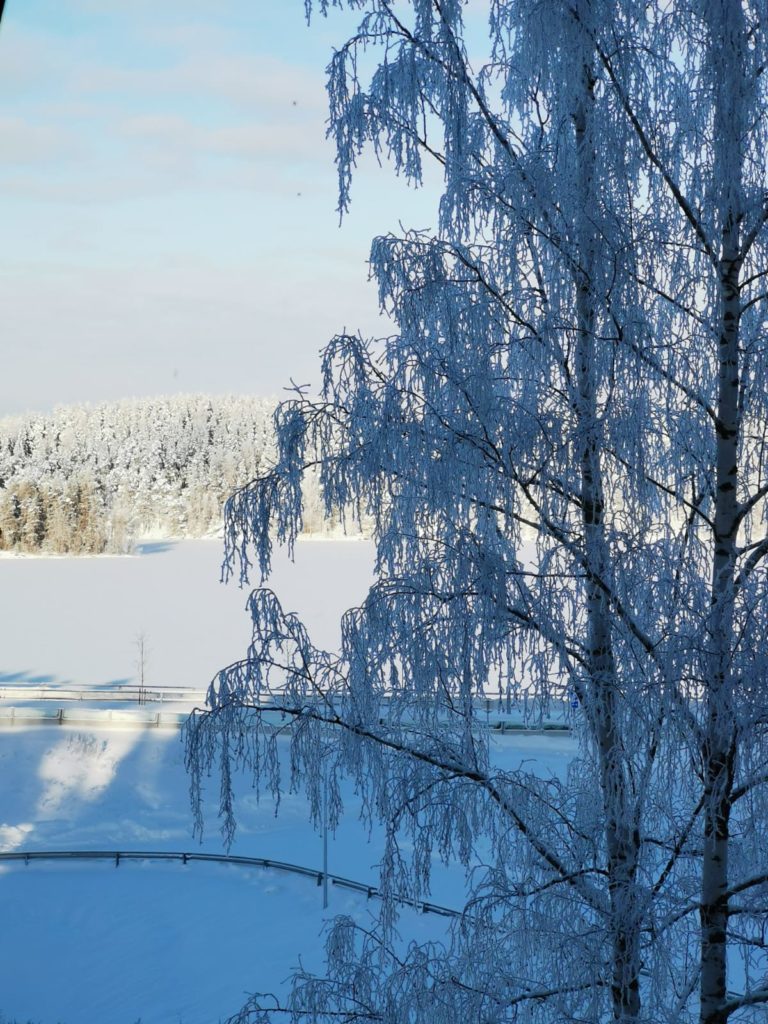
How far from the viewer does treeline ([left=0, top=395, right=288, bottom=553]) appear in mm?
71125

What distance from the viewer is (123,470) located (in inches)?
3250

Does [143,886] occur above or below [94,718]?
below

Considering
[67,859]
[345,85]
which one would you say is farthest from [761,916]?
[67,859]

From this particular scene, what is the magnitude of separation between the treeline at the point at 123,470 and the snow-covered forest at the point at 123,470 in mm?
80

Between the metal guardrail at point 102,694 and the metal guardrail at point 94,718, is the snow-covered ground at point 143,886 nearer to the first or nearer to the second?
the metal guardrail at point 94,718

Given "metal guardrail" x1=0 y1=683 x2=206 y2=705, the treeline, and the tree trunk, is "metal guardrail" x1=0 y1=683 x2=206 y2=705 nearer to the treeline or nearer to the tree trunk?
the tree trunk

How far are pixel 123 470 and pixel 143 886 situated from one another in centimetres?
6641

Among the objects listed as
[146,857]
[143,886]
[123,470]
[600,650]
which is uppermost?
[123,470]

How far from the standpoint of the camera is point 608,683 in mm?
4035

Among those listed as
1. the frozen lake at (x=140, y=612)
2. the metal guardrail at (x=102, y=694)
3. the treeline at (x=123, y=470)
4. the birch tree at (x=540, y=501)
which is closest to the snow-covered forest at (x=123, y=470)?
the treeline at (x=123, y=470)

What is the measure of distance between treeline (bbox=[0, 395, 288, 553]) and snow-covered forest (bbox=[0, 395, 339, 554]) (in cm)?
8

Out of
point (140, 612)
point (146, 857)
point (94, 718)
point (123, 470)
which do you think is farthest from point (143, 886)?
point (123, 470)

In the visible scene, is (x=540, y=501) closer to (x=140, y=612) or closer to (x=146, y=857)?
(x=146, y=857)

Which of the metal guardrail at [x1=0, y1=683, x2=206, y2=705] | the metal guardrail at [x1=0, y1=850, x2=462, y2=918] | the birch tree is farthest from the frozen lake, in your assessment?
the birch tree
